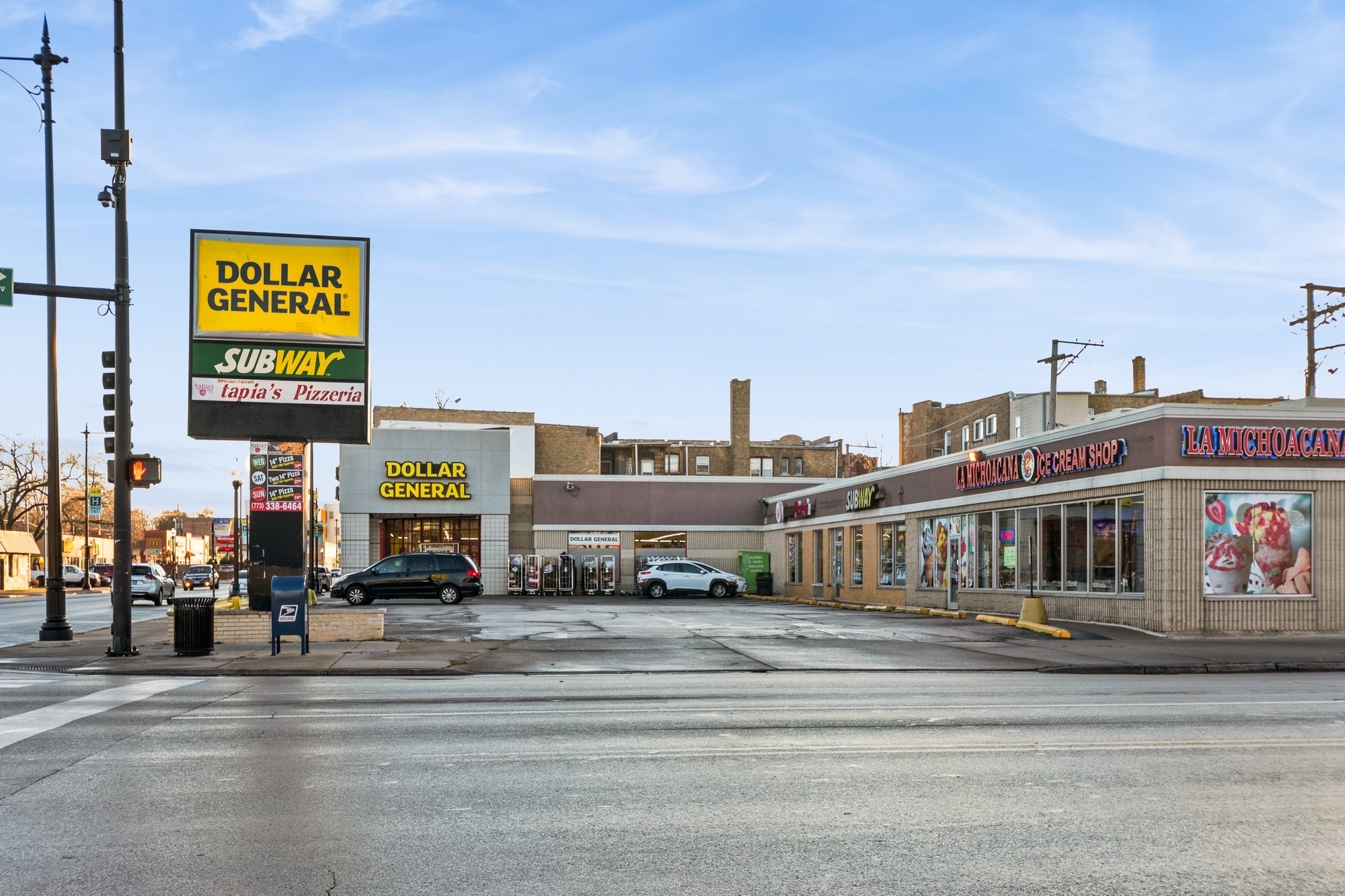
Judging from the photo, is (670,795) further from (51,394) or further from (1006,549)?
(1006,549)

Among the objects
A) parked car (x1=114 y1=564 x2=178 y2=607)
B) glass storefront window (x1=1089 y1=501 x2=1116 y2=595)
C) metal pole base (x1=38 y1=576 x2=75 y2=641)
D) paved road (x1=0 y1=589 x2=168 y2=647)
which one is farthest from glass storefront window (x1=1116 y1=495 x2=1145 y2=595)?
parked car (x1=114 y1=564 x2=178 y2=607)

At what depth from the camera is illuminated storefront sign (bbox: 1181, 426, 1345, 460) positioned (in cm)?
2267

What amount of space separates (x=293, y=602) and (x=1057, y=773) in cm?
1310

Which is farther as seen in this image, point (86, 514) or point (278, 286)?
point (86, 514)

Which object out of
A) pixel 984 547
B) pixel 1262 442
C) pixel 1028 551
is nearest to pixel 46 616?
pixel 984 547

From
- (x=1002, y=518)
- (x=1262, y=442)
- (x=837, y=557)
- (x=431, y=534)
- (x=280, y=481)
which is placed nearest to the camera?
(x=1262, y=442)

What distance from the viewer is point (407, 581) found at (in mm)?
40219

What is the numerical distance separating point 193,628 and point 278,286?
20.9 feet

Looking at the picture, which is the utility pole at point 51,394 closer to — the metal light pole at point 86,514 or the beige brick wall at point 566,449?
the metal light pole at point 86,514

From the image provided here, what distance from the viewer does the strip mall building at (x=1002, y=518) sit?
22750mm

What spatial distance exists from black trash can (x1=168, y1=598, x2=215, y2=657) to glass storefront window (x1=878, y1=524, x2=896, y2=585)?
24.3m

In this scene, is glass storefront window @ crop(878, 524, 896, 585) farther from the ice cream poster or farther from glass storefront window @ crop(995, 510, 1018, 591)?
the ice cream poster

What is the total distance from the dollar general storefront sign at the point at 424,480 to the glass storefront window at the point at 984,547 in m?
25.2

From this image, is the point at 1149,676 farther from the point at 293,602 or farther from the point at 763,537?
the point at 763,537
